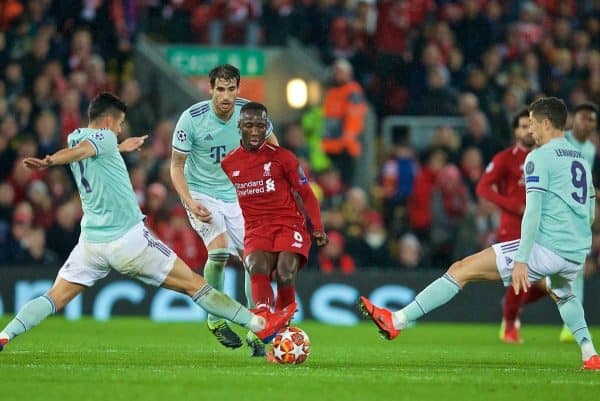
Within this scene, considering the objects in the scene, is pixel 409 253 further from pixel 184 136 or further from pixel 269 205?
pixel 269 205

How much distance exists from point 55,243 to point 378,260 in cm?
427

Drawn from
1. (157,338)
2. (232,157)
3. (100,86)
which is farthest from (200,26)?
(232,157)

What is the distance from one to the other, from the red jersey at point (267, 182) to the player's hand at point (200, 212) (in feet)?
0.98

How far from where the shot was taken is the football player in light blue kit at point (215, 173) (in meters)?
11.2

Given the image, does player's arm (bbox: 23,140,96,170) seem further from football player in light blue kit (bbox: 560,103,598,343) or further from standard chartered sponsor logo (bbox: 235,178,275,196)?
football player in light blue kit (bbox: 560,103,598,343)

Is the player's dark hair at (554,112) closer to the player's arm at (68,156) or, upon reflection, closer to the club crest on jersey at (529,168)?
the club crest on jersey at (529,168)

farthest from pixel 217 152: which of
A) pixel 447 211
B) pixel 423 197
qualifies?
pixel 447 211

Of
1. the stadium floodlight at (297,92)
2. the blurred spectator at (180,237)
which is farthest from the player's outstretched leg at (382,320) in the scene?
the stadium floodlight at (297,92)

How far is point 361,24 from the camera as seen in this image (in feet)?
70.8

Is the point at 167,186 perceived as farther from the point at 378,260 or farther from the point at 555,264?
the point at 555,264

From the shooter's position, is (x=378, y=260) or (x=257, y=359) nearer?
(x=257, y=359)

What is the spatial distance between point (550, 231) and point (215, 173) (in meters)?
3.14

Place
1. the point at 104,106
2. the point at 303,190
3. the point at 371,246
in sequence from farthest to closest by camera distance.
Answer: the point at 371,246 < the point at 303,190 < the point at 104,106

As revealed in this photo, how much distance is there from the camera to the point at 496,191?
13.5 metres
